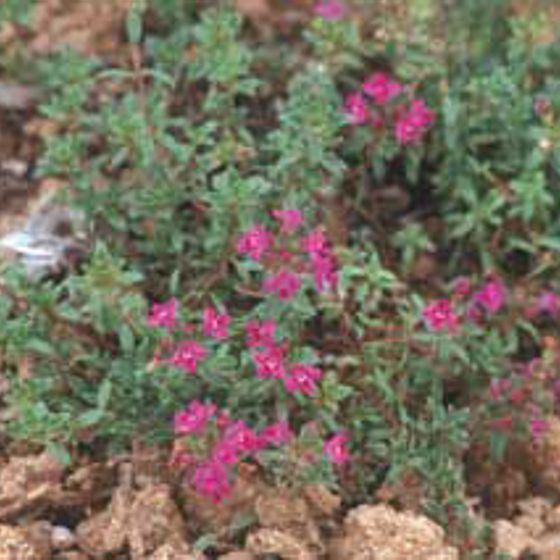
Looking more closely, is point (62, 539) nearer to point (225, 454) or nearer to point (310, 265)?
point (225, 454)

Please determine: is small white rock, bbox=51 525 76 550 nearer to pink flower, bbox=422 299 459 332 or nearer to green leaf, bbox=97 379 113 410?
green leaf, bbox=97 379 113 410

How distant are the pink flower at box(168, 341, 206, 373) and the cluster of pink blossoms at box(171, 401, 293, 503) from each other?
0.10m

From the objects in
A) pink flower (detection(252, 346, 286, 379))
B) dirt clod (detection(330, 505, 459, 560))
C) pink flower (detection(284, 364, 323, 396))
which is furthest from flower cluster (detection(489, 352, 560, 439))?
pink flower (detection(252, 346, 286, 379))

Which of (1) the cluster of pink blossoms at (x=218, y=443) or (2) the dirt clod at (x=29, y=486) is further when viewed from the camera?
(2) the dirt clod at (x=29, y=486)

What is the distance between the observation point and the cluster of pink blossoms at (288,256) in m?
3.31

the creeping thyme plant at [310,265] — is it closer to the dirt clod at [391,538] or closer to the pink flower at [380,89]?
the pink flower at [380,89]

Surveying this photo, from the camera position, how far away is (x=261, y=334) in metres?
3.31

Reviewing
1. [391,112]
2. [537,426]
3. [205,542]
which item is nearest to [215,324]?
[205,542]

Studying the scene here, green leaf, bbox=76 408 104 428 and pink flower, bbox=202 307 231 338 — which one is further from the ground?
pink flower, bbox=202 307 231 338

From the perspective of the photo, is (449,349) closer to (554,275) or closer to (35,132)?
(554,275)

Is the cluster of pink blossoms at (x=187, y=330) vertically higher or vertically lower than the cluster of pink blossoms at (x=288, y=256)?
lower

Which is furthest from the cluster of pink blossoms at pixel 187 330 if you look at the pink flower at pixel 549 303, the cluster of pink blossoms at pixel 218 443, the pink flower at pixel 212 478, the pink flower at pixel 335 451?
the pink flower at pixel 549 303

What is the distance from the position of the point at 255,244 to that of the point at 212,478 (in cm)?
58

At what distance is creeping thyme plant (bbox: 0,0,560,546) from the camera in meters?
3.39
